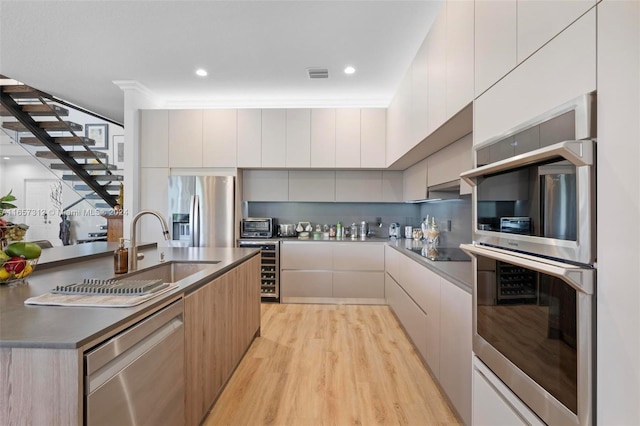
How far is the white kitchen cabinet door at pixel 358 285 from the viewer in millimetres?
4023

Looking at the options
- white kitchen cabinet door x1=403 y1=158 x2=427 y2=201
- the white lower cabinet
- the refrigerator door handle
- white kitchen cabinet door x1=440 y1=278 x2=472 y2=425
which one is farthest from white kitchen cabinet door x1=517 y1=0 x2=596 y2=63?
the refrigerator door handle

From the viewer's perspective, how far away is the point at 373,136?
414cm

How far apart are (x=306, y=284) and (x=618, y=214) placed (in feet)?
11.7

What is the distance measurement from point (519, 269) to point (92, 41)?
12.4ft

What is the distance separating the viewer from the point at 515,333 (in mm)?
1150

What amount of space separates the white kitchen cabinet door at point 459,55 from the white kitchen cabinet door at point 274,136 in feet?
8.41

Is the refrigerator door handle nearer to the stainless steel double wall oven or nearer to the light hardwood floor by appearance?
the light hardwood floor

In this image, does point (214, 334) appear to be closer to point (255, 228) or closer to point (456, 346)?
→ point (456, 346)

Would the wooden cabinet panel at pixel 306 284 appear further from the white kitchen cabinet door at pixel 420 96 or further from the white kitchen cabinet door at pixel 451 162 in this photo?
the white kitchen cabinet door at pixel 420 96

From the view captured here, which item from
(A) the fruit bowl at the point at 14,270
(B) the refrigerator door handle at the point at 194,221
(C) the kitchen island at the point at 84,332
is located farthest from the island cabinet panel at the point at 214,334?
(B) the refrigerator door handle at the point at 194,221

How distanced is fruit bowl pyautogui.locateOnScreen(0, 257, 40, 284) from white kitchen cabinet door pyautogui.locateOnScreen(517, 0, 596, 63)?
89.5 inches

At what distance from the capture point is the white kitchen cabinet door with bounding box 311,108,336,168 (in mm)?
4164

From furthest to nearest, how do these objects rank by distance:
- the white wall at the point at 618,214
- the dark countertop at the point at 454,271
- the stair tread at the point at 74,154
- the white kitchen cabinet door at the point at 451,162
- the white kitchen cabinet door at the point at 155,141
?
1. the stair tread at the point at 74,154
2. the white kitchen cabinet door at the point at 155,141
3. the white kitchen cabinet door at the point at 451,162
4. the dark countertop at the point at 454,271
5. the white wall at the point at 618,214

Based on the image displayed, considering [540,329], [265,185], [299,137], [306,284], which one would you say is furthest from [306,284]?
[540,329]
